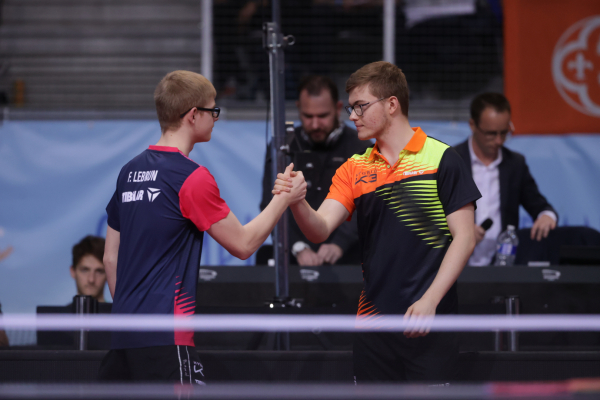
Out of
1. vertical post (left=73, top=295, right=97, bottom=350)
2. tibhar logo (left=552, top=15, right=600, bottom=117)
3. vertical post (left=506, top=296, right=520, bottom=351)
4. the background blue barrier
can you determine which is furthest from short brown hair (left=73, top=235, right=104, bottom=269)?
tibhar logo (left=552, top=15, right=600, bottom=117)

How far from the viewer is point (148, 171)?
2049 millimetres

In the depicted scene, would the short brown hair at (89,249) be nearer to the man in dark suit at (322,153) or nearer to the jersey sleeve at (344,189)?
the man in dark suit at (322,153)

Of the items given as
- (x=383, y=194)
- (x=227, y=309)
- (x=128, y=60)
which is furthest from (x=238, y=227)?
(x=128, y=60)

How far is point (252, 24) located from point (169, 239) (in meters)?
4.82

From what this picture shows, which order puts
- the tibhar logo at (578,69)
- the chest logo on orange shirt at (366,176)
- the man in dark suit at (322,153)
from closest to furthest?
the chest logo on orange shirt at (366,176) → the man in dark suit at (322,153) → the tibhar logo at (578,69)

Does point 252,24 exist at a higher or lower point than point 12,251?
higher

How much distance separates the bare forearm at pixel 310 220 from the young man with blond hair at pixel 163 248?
0.25 meters

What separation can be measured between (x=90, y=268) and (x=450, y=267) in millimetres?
2635

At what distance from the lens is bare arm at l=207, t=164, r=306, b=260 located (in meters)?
2.05

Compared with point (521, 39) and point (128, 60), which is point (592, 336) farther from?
point (128, 60)

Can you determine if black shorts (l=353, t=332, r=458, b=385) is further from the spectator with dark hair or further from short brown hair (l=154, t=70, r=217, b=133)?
the spectator with dark hair

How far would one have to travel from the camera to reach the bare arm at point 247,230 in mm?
2049

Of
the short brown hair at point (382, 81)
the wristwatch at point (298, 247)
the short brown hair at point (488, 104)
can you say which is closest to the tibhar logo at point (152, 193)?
the short brown hair at point (382, 81)

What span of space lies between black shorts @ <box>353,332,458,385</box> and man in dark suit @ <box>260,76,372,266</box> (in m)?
1.37
